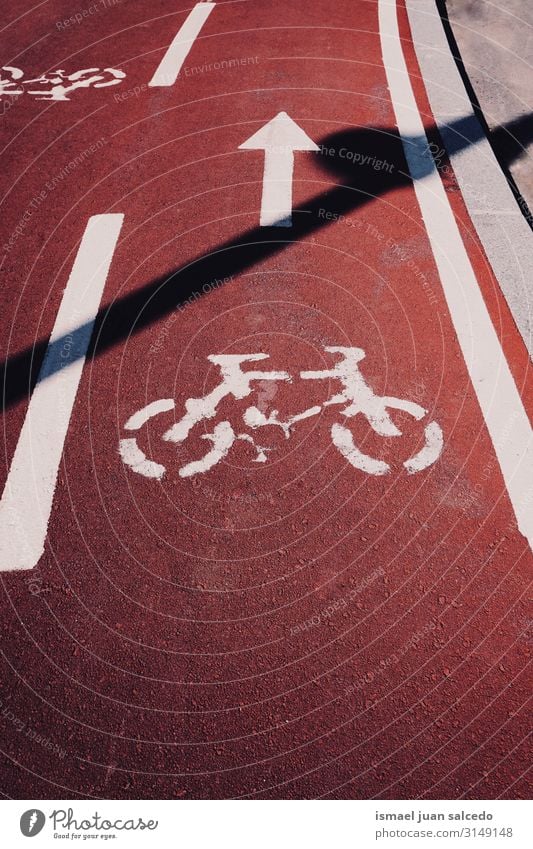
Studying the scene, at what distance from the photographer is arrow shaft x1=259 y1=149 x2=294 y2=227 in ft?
18.6

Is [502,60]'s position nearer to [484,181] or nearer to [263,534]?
[484,181]

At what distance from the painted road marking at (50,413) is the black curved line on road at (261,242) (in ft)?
0.09

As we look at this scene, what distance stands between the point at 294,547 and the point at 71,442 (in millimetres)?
1642

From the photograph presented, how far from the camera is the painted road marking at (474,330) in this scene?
3.90 meters

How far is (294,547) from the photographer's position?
364 cm

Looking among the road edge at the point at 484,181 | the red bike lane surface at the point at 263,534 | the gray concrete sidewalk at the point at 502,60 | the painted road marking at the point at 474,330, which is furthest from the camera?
the gray concrete sidewalk at the point at 502,60

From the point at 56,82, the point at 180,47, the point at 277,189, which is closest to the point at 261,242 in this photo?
the point at 277,189

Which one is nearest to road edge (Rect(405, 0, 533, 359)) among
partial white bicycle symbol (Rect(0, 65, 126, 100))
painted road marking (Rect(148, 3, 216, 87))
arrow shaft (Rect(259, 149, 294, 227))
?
arrow shaft (Rect(259, 149, 294, 227))

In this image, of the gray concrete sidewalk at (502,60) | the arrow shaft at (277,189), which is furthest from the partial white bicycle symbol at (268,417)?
the gray concrete sidewalk at (502,60)

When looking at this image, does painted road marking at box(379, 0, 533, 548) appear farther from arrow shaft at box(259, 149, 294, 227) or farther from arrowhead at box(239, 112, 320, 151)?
arrow shaft at box(259, 149, 294, 227)

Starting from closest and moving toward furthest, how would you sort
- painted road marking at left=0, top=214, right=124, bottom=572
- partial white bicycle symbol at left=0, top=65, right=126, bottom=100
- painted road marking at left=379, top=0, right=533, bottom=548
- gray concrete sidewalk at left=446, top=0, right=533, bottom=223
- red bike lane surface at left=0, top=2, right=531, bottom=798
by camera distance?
red bike lane surface at left=0, top=2, right=531, bottom=798 < painted road marking at left=0, top=214, right=124, bottom=572 < painted road marking at left=379, top=0, right=533, bottom=548 < gray concrete sidewalk at left=446, top=0, right=533, bottom=223 < partial white bicycle symbol at left=0, top=65, right=126, bottom=100

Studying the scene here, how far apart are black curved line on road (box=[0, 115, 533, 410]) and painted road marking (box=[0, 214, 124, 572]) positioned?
0.03m

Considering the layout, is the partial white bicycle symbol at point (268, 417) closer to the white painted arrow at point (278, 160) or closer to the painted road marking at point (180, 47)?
the white painted arrow at point (278, 160)

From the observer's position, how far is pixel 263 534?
12.1 ft
